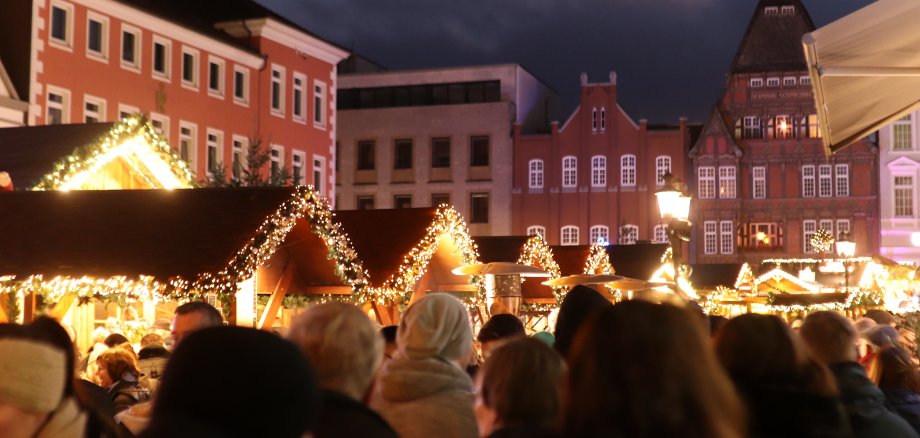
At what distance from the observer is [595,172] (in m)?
59.4

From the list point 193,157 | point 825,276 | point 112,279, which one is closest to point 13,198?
point 112,279

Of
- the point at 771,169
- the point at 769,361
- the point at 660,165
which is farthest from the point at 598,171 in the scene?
the point at 769,361

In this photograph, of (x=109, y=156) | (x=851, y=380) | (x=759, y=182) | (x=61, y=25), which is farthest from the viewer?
(x=759, y=182)

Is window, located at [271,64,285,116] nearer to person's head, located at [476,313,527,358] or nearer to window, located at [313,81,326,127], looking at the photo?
window, located at [313,81,326,127]

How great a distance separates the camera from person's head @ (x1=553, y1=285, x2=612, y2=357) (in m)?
6.15

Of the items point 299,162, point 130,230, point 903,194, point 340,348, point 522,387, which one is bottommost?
point 522,387

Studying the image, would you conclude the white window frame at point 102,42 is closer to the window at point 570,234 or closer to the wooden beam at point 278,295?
the wooden beam at point 278,295

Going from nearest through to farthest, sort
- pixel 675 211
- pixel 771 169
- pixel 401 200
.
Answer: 1. pixel 675 211
2. pixel 771 169
3. pixel 401 200

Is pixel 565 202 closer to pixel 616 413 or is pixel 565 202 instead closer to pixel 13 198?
pixel 13 198

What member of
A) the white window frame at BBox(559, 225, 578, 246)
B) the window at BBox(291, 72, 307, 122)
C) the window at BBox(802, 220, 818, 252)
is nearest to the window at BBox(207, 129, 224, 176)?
the window at BBox(291, 72, 307, 122)

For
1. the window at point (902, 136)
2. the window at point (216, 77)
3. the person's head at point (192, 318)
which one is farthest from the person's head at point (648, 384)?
the window at point (902, 136)

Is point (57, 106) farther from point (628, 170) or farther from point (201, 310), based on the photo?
Result: point (628, 170)

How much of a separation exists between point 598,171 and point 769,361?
5577 cm

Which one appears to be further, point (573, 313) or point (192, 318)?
point (192, 318)
